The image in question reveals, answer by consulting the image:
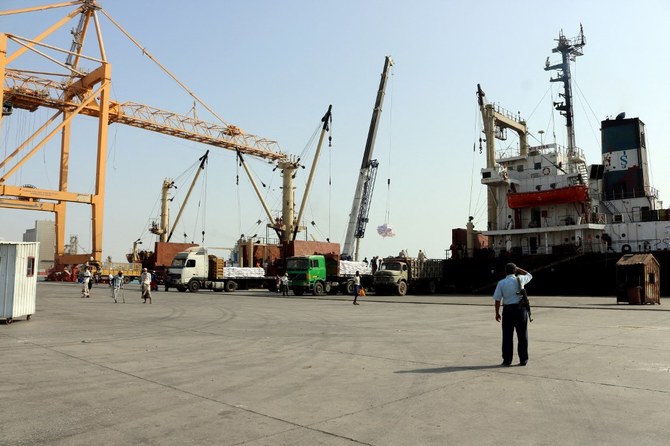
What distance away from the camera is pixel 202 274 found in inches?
1495

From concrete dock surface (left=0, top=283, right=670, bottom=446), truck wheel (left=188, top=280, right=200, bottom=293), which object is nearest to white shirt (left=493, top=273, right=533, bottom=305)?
concrete dock surface (left=0, top=283, right=670, bottom=446)

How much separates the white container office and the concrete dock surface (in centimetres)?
164

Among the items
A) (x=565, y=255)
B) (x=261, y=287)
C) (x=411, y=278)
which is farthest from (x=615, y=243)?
(x=261, y=287)

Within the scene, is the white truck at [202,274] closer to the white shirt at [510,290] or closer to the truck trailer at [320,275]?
the truck trailer at [320,275]

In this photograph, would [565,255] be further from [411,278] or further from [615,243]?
[411,278]

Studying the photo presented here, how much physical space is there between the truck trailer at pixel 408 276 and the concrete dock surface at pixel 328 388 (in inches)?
803

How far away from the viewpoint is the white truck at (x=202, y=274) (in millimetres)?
37188

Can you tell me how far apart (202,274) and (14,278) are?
2481 centimetres

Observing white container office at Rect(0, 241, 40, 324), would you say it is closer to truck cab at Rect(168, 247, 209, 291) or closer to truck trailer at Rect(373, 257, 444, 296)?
truck trailer at Rect(373, 257, 444, 296)

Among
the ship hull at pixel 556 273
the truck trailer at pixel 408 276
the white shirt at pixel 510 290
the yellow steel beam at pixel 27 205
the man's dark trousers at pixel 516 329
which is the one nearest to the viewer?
the man's dark trousers at pixel 516 329

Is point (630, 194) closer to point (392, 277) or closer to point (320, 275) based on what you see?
point (392, 277)

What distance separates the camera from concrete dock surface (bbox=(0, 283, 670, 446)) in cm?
461

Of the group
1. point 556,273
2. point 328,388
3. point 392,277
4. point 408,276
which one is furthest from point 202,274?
point 328,388

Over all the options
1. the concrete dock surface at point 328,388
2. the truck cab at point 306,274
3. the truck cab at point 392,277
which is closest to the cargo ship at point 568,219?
the truck cab at point 392,277
